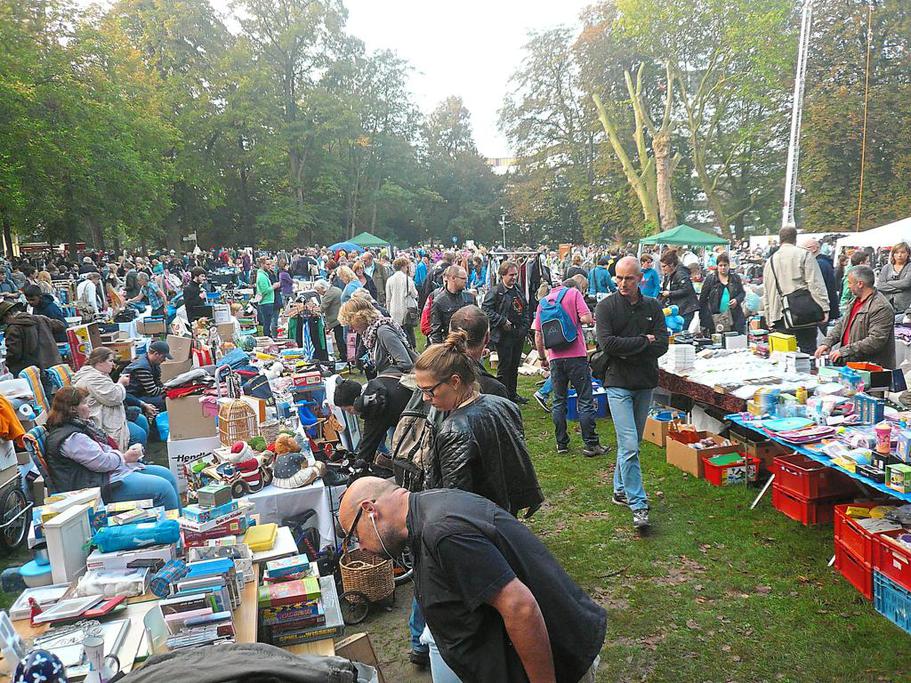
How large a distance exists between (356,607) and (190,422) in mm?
2307

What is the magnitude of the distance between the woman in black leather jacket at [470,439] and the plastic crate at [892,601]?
210cm

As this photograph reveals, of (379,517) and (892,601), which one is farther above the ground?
(379,517)

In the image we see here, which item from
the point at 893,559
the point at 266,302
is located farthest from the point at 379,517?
the point at 266,302

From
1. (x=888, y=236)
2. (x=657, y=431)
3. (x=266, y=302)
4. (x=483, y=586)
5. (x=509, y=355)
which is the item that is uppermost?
(x=888, y=236)

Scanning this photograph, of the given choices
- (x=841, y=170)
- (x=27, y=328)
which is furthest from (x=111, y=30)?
(x=841, y=170)

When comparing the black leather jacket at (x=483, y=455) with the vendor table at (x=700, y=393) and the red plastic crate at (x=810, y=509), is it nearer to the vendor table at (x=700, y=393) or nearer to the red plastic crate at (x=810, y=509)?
the red plastic crate at (x=810, y=509)

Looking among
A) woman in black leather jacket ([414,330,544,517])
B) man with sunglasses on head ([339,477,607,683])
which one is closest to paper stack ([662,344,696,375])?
woman in black leather jacket ([414,330,544,517])

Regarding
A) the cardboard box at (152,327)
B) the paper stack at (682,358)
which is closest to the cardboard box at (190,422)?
the paper stack at (682,358)

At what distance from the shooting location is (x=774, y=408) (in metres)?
4.55

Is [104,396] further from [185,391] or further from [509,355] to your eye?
[509,355]

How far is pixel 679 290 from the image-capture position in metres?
8.57

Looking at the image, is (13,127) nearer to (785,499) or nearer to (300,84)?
(785,499)

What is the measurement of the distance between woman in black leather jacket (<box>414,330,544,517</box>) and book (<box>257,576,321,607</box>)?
76cm

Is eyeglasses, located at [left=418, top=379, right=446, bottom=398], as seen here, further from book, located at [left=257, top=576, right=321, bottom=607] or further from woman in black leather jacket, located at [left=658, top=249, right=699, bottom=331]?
woman in black leather jacket, located at [left=658, top=249, right=699, bottom=331]
